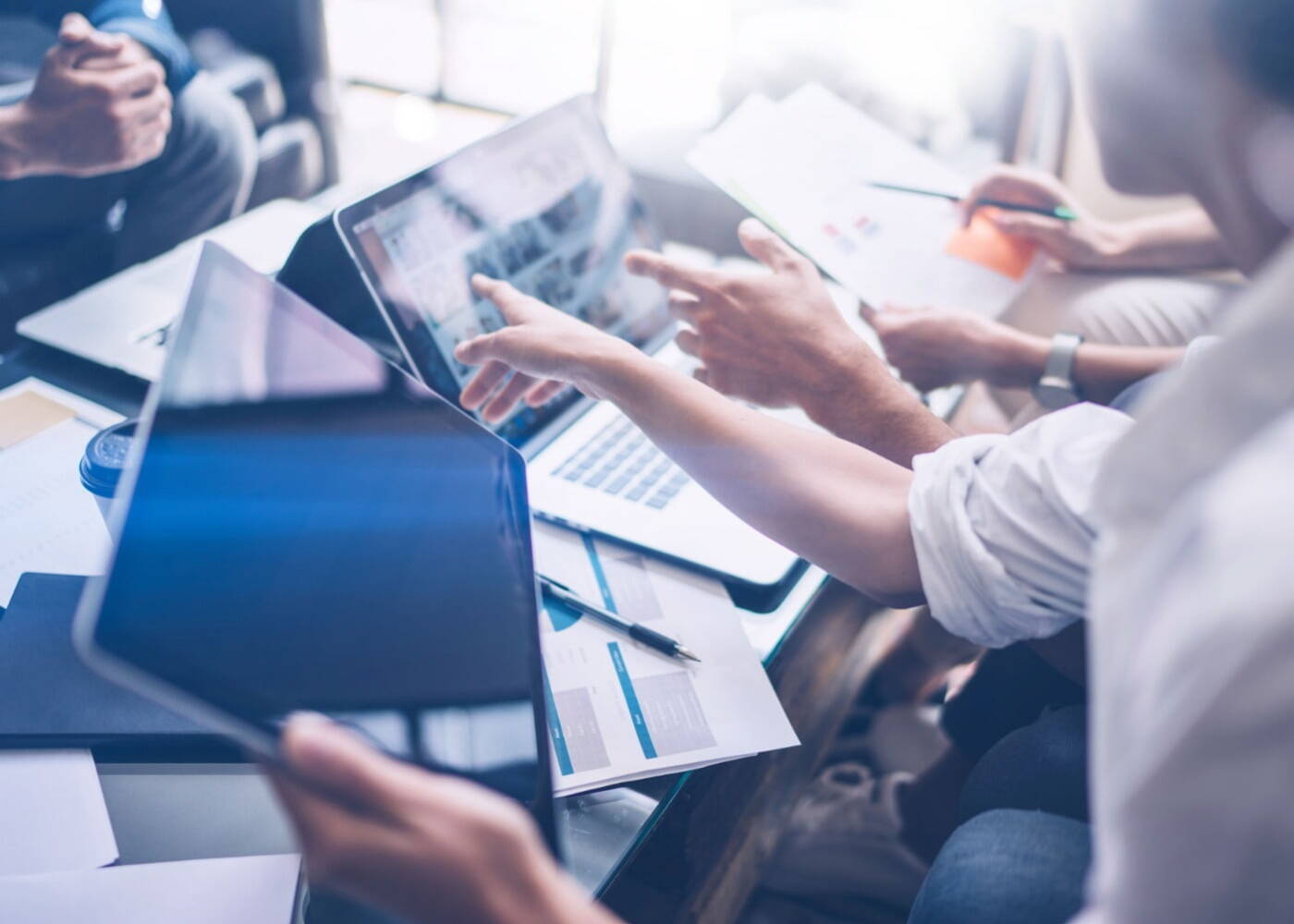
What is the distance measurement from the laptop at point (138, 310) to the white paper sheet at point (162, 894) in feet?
1.71

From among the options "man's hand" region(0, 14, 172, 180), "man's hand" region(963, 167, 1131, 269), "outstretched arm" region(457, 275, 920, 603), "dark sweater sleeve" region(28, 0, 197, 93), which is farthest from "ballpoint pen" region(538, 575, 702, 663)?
"dark sweater sleeve" region(28, 0, 197, 93)

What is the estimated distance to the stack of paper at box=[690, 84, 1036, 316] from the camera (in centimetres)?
109

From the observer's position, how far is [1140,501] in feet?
1.28

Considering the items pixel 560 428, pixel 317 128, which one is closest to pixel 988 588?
pixel 560 428

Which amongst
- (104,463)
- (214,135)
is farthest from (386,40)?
(104,463)

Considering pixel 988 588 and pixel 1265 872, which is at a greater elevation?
pixel 1265 872

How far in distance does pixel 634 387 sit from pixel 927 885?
400mm

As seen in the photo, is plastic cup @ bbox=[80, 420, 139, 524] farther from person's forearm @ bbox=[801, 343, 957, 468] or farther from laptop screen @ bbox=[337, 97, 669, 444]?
person's forearm @ bbox=[801, 343, 957, 468]

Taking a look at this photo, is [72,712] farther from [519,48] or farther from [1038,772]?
[519,48]

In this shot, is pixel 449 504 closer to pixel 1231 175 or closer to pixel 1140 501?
pixel 1140 501

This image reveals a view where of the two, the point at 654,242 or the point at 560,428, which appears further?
the point at 654,242

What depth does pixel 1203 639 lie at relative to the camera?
0.33 meters

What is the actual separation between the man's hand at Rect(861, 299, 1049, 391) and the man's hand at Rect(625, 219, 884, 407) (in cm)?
18

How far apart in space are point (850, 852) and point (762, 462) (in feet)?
2.32
